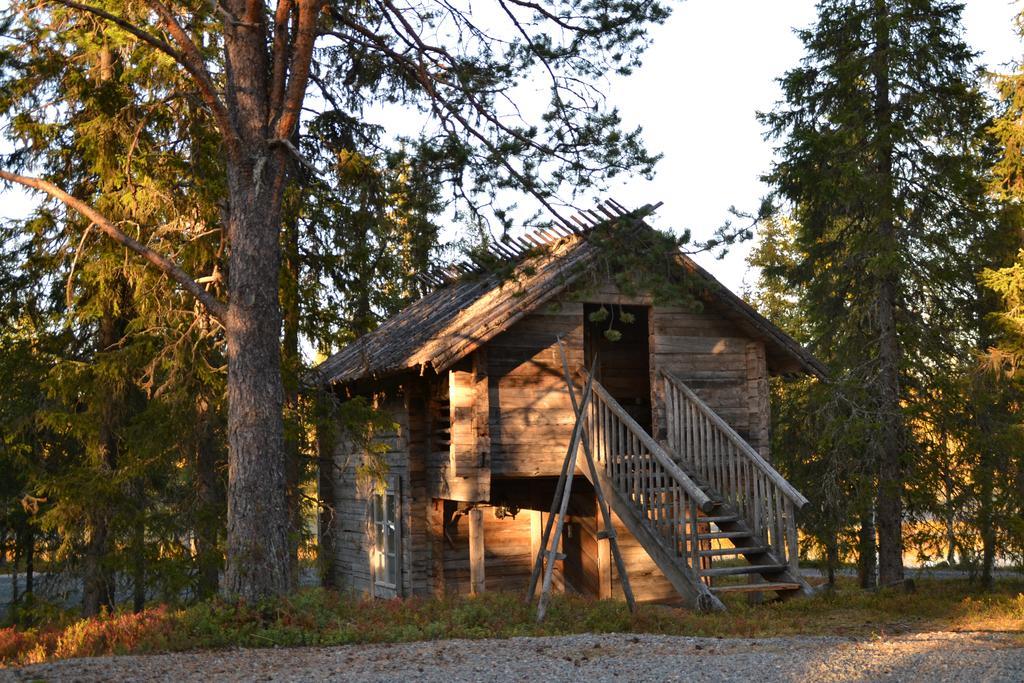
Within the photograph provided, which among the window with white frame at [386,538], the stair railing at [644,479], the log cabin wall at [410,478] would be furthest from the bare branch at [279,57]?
the window with white frame at [386,538]

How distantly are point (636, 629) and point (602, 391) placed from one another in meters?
4.63

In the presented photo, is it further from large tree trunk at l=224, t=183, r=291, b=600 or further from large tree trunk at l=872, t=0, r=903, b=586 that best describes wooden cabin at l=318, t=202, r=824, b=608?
large tree trunk at l=224, t=183, r=291, b=600

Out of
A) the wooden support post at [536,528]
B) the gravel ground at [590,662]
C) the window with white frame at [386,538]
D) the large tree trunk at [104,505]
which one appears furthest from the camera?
the wooden support post at [536,528]

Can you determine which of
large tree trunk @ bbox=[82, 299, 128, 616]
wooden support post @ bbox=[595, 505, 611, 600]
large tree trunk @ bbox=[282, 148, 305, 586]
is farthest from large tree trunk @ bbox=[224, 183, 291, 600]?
wooden support post @ bbox=[595, 505, 611, 600]

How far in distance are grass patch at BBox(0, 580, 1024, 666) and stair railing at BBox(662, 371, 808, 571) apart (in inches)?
42.9

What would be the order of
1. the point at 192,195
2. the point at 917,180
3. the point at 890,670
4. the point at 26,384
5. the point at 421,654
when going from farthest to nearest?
1. the point at 917,180
2. the point at 26,384
3. the point at 192,195
4. the point at 421,654
5. the point at 890,670

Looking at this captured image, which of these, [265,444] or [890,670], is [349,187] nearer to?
[265,444]

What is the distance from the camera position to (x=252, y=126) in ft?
42.8

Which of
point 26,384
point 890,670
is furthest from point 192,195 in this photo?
point 890,670

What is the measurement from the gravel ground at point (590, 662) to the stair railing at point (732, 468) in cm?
382

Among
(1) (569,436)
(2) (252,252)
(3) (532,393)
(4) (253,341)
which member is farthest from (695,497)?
(2) (252,252)

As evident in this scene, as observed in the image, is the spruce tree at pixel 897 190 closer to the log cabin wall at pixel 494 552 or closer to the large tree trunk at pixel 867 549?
the large tree trunk at pixel 867 549

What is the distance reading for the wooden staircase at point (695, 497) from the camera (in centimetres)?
1466

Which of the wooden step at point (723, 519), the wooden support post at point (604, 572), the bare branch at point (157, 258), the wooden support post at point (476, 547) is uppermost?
the bare branch at point (157, 258)
